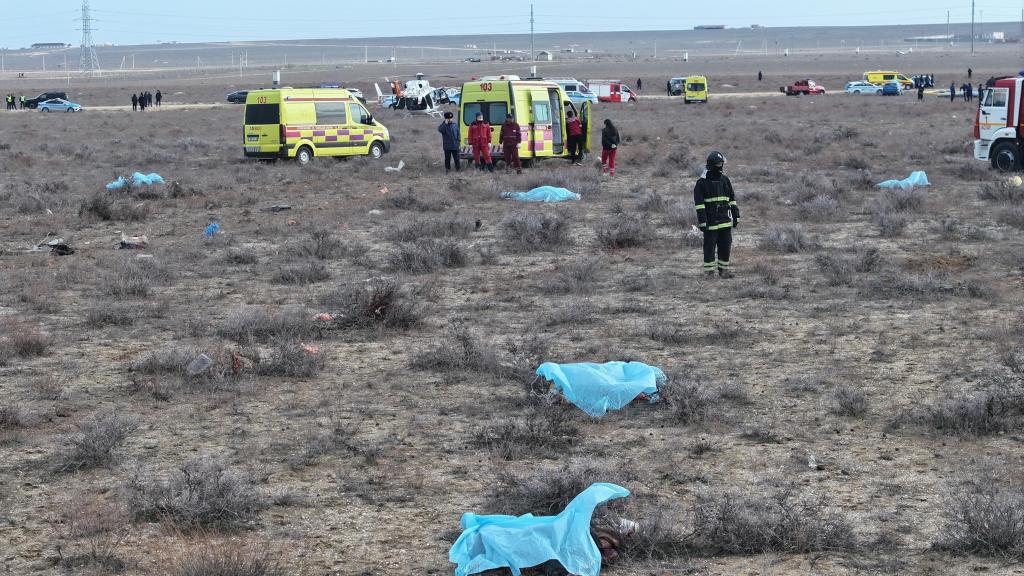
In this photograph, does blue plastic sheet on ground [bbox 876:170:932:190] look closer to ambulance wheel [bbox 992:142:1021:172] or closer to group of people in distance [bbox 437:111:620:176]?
ambulance wheel [bbox 992:142:1021:172]

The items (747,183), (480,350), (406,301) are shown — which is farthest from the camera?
(747,183)

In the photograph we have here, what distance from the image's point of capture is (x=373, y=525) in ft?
20.0

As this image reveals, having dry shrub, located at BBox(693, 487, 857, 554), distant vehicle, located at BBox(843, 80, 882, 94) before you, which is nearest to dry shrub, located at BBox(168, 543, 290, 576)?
dry shrub, located at BBox(693, 487, 857, 554)

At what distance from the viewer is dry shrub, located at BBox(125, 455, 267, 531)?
6.04 meters

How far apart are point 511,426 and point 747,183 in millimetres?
17462

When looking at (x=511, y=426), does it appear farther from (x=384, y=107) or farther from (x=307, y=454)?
(x=384, y=107)

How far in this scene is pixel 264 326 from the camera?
10766 mm

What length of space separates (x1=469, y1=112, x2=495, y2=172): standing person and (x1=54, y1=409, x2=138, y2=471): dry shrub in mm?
18639

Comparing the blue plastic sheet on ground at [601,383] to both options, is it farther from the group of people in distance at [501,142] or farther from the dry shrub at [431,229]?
the group of people in distance at [501,142]

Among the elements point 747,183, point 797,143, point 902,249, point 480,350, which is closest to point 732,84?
point 797,143

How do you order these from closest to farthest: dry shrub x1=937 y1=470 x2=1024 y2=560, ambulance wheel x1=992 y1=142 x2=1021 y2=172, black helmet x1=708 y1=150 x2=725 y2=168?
dry shrub x1=937 y1=470 x2=1024 y2=560
black helmet x1=708 y1=150 x2=725 y2=168
ambulance wheel x1=992 y1=142 x2=1021 y2=172

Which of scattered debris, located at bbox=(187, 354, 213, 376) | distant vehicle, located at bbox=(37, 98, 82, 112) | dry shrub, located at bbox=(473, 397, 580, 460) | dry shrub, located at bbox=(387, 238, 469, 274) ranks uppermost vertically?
distant vehicle, located at bbox=(37, 98, 82, 112)

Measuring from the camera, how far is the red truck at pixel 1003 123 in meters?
23.2

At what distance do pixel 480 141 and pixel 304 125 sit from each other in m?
5.41
